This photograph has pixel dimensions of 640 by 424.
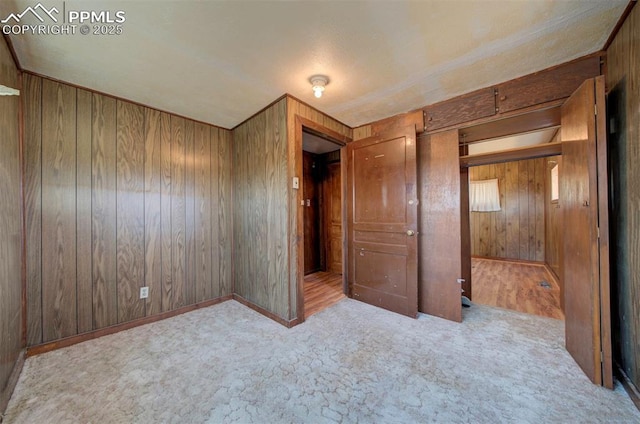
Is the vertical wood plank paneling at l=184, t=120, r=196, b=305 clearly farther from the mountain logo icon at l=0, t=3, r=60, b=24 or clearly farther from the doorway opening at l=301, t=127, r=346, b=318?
the doorway opening at l=301, t=127, r=346, b=318

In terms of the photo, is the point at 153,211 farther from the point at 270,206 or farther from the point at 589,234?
the point at 589,234

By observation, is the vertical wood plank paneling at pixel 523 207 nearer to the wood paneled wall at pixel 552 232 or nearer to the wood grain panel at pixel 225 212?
the wood paneled wall at pixel 552 232

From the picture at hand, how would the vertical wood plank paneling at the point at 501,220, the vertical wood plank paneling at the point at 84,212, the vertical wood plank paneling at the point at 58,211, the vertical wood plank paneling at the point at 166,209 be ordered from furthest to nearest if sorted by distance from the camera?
the vertical wood plank paneling at the point at 501,220 < the vertical wood plank paneling at the point at 166,209 < the vertical wood plank paneling at the point at 84,212 < the vertical wood plank paneling at the point at 58,211

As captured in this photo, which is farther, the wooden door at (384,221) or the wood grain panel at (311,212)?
the wood grain panel at (311,212)

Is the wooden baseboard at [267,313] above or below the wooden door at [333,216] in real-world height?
below

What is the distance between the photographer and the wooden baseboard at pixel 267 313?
236cm

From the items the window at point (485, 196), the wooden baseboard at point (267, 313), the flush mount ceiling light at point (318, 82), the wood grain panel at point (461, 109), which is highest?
the flush mount ceiling light at point (318, 82)

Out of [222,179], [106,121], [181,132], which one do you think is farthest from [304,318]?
[106,121]

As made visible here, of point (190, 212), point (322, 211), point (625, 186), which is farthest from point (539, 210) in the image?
point (190, 212)

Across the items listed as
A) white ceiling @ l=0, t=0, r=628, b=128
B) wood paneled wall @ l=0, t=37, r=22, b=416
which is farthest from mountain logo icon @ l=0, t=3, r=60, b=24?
wood paneled wall @ l=0, t=37, r=22, b=416

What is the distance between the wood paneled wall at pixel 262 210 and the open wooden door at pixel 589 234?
2301mm

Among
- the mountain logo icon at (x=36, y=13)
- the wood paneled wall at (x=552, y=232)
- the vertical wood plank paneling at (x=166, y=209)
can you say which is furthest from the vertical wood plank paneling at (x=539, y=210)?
the mountain logo icon at (x=36, y=13)

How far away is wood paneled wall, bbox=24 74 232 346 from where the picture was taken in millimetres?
1955

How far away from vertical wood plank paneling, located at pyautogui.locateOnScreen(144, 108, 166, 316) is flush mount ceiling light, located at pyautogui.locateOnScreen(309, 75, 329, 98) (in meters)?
1.81
